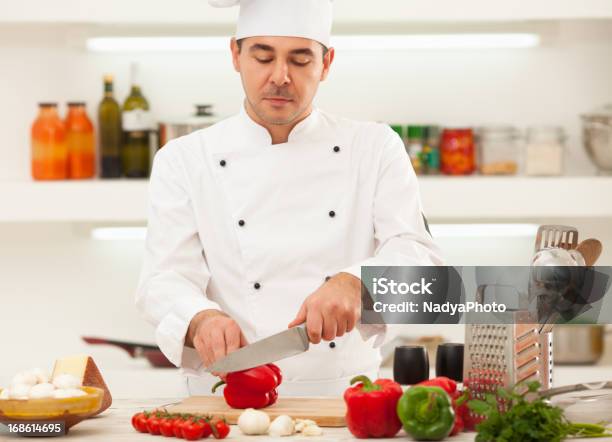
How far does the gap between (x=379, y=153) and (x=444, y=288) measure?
386 millimetres

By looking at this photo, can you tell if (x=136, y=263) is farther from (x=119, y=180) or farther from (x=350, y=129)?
(x=350, y=129)

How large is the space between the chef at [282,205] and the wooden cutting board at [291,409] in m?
0.23

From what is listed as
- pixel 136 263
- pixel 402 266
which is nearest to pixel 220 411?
pixel 402 266

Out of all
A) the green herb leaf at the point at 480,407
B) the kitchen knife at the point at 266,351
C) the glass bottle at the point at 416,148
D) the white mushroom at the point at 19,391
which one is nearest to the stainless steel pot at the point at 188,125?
the glass bottle at the point at 416,148

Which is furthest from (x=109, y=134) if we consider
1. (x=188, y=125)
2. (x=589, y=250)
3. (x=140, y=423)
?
(x=589, y=250)

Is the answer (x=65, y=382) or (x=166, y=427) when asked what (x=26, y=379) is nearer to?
(x=65, y=382)

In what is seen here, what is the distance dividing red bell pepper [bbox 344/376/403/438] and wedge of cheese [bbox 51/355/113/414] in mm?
505

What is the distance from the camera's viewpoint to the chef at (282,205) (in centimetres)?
233

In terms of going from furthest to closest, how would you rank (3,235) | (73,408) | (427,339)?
1. (3,235)
2. (427,339)
3. (73,408)

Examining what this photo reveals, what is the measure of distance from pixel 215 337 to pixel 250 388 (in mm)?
128

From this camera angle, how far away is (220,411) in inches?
77.6

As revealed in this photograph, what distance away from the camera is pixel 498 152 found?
12.4 feet

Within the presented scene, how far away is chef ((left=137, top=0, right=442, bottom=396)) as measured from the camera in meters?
2.33

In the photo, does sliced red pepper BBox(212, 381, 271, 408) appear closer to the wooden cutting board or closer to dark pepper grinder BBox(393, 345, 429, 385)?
the wooden cutting board
